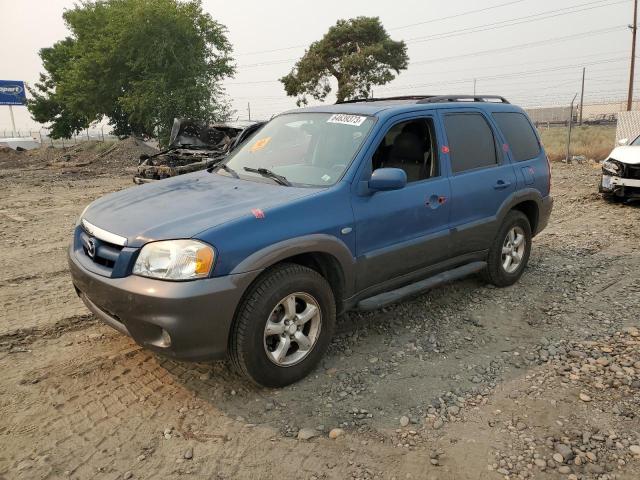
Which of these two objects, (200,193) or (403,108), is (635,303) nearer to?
(403,108)

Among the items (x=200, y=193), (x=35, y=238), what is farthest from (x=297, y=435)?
(x=35, y=238)

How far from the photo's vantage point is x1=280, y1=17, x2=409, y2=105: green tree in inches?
1576

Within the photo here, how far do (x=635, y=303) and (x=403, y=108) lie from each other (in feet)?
9.48

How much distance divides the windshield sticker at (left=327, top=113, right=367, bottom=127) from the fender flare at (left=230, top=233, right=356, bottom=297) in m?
1.08

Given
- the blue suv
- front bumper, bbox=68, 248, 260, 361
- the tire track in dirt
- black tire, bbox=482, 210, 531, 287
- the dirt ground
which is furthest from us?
black tire, bbox=482, 210, 531, 287

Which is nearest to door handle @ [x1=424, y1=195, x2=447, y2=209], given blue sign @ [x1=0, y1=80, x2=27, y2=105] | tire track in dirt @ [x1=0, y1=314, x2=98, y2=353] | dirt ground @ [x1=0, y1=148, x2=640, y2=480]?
dirt ground @ [x1=0, y1=148, x2=640, y2=480]

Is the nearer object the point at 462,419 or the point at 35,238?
the point at 462,419

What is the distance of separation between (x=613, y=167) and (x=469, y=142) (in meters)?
6.25

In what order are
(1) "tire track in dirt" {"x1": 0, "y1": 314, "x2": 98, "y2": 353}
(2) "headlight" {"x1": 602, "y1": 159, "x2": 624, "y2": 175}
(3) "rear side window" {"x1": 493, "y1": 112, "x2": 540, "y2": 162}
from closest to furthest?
1. (1) "tire track in dirt" {"x1": 0, "y1": 314, "x2": 98, "y2": 353}
2. (3) "rear side window" {"x1": 493, "y1": 112, "x2": 540, "y2": 162}
3. (2) "headlight" {"x1": 602, "y1": 159, "x2": 624, "y2": 175}

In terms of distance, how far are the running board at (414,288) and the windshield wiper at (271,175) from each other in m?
1.05

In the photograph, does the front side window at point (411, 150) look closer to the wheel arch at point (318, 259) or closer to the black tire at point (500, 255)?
the wheel arch at point (318, 259)

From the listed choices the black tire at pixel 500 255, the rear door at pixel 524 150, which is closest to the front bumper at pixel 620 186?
the rear door at pixel 524 150

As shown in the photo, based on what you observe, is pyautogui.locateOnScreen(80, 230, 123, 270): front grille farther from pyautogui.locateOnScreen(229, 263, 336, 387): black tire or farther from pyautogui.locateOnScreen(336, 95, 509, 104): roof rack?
pyautogui.locateOnScreen(336, 95, 509, 104): roof rack

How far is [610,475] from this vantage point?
102 inches
